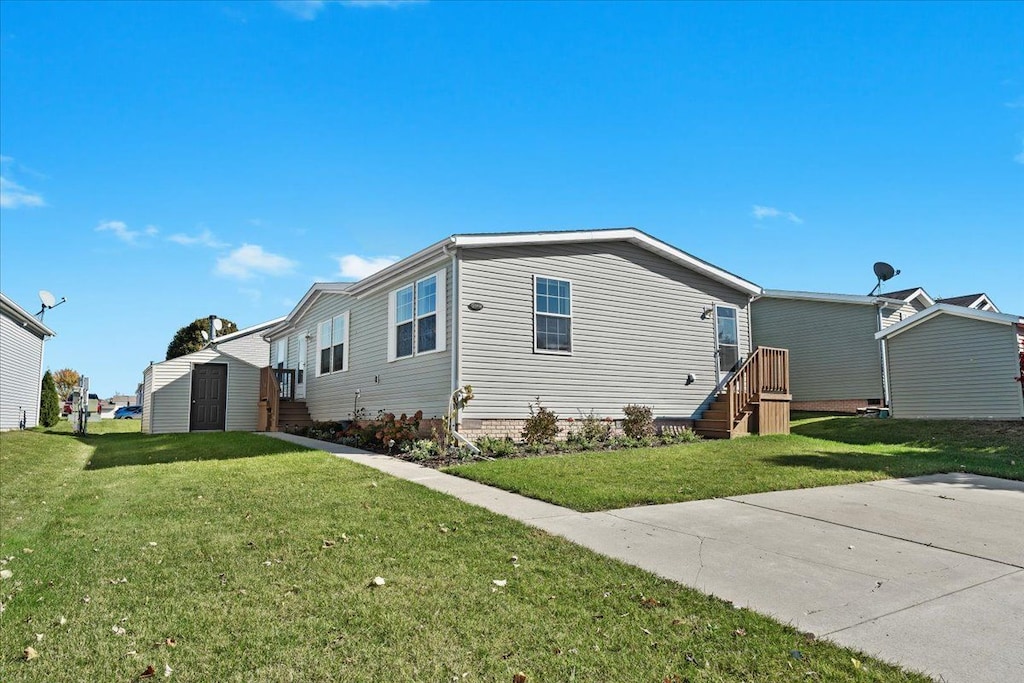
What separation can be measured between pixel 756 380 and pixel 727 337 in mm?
1673

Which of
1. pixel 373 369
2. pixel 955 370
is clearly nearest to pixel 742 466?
pixel 373 369

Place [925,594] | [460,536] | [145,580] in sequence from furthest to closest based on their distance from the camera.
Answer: [460,536]
[145,580]
[925,594]

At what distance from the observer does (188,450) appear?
12734 mm

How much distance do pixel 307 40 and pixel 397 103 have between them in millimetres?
2070

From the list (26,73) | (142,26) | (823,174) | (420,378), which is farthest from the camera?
(823,174)

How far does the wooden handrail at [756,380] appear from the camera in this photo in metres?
13.8

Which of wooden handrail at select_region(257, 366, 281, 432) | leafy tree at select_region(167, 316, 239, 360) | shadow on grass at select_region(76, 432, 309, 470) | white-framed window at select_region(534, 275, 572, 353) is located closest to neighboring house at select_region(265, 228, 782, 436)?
white-framed window at select_region(534, 275, 572, 353)

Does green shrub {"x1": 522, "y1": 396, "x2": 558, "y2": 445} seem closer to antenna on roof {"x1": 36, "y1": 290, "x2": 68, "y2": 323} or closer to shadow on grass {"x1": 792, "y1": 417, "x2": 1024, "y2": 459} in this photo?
shadow on grass {"x1": 792, "y1": 417, "x2": 1024, "y2": 459}

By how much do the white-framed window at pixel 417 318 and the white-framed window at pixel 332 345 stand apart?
2983 mm

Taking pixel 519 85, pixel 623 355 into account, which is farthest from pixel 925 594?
pixel 519 85

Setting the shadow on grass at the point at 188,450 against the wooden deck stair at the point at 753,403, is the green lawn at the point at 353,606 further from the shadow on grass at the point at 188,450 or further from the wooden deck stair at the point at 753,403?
the wooden deck stair at the point at 753,403

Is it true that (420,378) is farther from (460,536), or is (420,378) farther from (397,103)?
(460,536)

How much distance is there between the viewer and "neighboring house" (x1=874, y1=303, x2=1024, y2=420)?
53.1 feet

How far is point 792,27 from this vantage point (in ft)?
37.7
